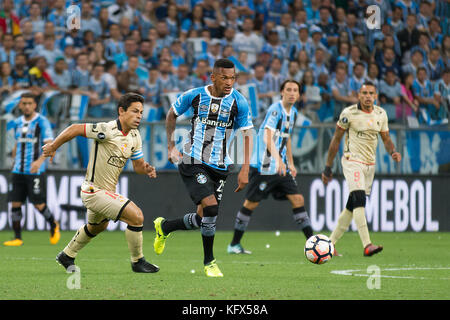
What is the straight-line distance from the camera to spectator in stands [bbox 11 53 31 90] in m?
16.3

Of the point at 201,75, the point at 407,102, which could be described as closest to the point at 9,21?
the point at 201,75

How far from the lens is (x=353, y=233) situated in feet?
53.7

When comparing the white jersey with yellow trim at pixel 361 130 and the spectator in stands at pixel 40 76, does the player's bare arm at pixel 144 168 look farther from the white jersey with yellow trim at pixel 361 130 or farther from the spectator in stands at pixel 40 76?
the spectator in stands at pixel 40 76

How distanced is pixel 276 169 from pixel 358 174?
1.07 metres

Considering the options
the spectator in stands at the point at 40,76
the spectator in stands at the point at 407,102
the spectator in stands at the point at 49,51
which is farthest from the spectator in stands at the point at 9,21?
the spectator in stands at the point at 407,102

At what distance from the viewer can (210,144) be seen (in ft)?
28.8

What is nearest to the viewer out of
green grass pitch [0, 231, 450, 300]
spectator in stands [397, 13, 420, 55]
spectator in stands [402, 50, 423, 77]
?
green grass pitch [0, 231, 450, 300]

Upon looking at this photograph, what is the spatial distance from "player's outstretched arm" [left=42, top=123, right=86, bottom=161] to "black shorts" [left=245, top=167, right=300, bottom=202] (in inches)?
163

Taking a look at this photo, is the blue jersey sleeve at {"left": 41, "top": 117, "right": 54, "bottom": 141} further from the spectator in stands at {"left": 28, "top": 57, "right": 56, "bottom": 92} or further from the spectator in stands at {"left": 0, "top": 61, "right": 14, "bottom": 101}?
the spectator in stands at {"left": 28, "top": 57, "right": 56, "bottom": 92}

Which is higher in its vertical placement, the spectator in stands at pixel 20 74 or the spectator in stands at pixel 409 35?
the spectator in stands at pixel 409 35

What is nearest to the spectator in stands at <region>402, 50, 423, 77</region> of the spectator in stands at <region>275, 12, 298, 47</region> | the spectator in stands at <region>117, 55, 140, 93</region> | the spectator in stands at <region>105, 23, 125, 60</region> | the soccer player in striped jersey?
the spectator in stands at <region>275, 12, 298, 47</region>

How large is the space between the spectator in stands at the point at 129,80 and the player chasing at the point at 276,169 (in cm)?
508

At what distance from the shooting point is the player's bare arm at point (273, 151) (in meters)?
10.5

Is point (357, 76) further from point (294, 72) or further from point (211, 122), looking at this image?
point (211, 122)
